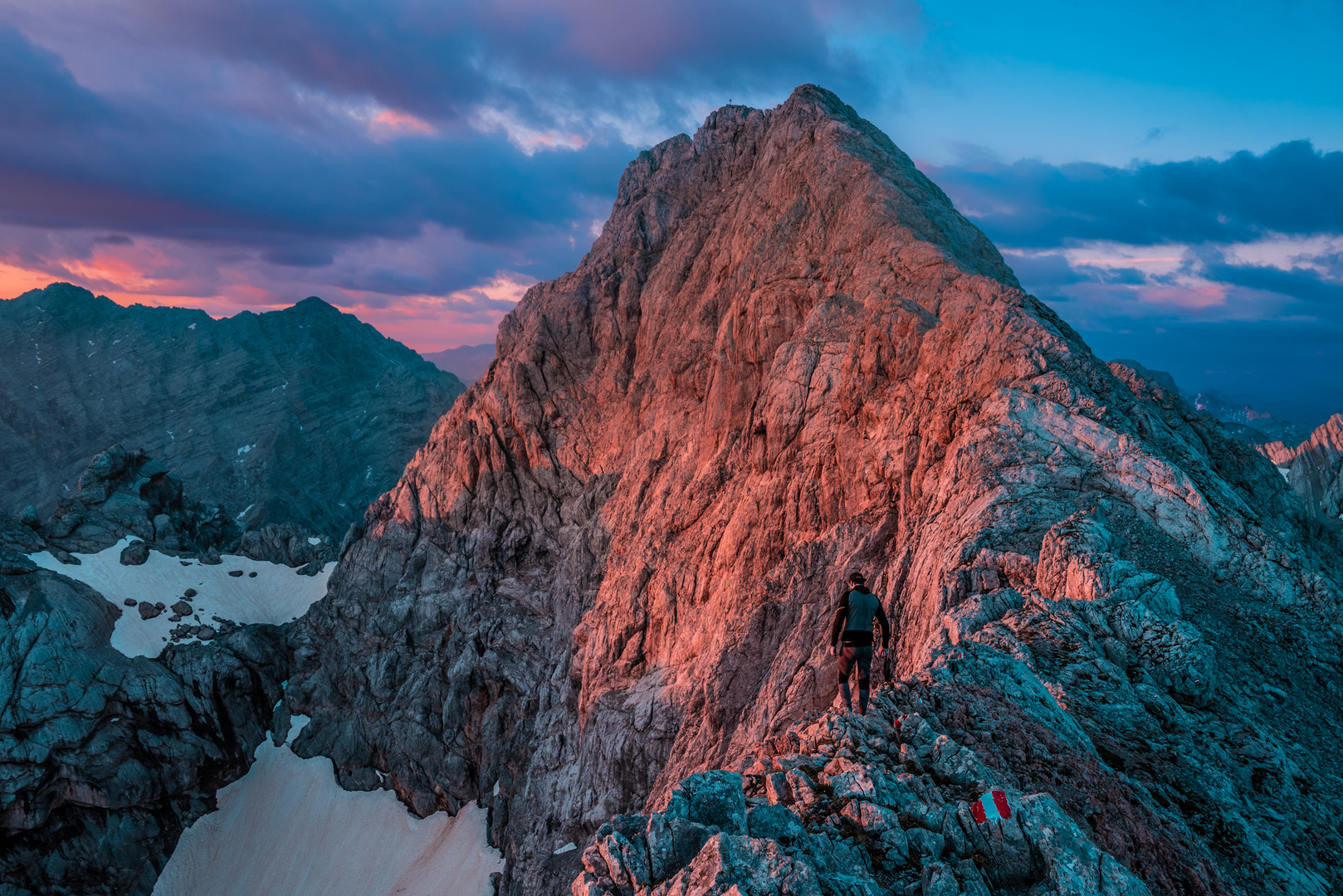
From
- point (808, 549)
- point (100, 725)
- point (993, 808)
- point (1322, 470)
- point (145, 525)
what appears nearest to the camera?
point (993, 808)

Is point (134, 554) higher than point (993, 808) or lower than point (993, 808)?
lower

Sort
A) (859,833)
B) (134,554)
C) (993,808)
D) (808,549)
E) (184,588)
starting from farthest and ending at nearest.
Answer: (184,588), (134,554), (808,549), (859,833), (993,808)

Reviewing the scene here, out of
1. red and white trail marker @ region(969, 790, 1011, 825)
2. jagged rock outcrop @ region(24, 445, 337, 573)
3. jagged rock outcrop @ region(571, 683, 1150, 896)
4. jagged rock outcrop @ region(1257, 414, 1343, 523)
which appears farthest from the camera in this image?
jagged rock outcrop @ region(24, 445, 337, 573)

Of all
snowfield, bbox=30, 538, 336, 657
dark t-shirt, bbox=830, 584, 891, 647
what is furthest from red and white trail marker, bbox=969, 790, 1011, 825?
snowfield, bbox=30, 538, 336, 657

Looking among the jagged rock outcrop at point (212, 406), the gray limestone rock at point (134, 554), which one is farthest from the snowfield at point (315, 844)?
the jagged rock outcrop at point (212, 406)

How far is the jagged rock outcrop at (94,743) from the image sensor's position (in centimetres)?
5672

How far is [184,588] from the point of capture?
7550cm

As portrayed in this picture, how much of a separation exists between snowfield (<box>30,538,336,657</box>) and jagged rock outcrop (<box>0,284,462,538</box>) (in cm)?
4878

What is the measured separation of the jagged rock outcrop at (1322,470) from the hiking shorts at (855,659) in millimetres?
77334

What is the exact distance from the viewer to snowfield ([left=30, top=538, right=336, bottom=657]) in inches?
2689

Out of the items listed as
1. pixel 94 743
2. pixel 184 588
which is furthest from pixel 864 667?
pixel 184 588

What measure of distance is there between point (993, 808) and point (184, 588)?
88.5 meters

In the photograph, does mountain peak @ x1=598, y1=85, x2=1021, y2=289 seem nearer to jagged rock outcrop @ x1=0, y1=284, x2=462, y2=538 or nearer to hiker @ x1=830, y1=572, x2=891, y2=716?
hiker @ x1=830, y1=572, x2=891, y2=716

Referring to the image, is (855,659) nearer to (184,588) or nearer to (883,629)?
(883,629)
